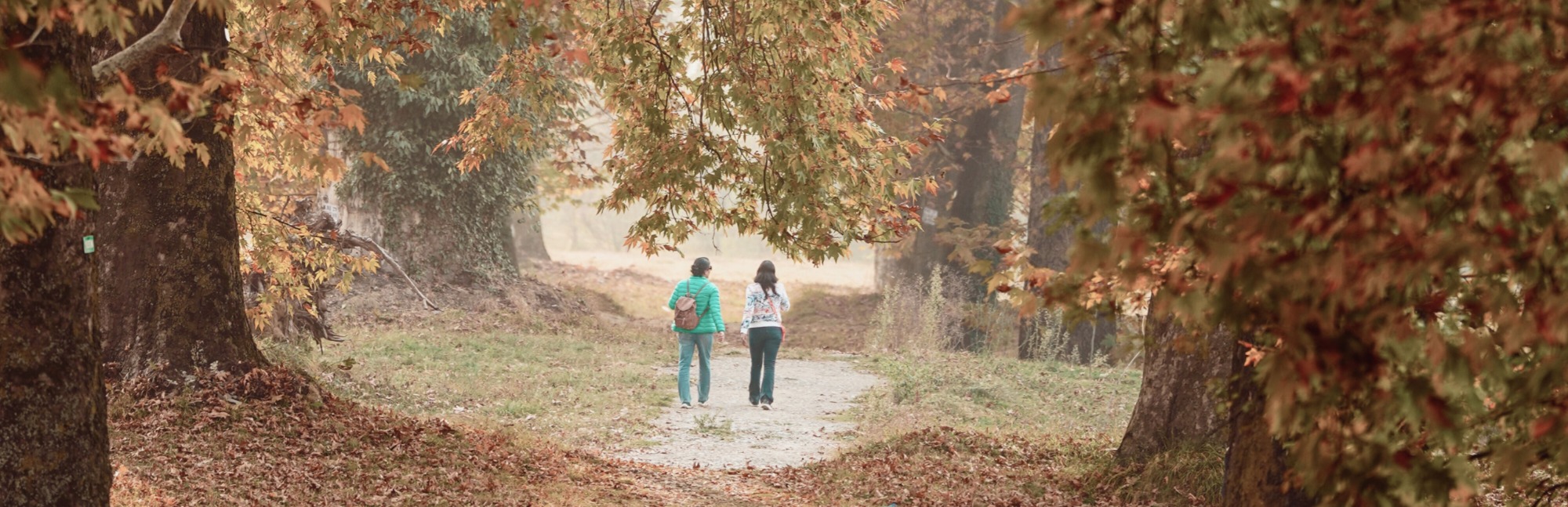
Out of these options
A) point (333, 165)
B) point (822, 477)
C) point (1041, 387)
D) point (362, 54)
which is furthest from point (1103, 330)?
point (333, 165)

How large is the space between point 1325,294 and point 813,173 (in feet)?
20.2

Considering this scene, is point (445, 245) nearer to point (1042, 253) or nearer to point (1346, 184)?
point (1042, 253)

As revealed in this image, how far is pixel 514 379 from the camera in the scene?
49.2 ft

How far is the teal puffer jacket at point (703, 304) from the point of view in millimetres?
13070

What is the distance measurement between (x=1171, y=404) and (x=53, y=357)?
21.5 ft

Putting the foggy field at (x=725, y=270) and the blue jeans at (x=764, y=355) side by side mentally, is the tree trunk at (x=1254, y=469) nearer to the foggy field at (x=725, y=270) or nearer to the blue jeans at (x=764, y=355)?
the blue jeans at (x=764, y=355)

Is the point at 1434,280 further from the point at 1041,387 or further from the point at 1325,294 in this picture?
the point at 1041,387

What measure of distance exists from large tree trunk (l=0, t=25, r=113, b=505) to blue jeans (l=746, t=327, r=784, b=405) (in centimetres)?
870

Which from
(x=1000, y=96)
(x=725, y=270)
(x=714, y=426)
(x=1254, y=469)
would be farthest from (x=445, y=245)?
(x=725, y=270)

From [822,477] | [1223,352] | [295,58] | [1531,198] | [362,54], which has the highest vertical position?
[295,58]

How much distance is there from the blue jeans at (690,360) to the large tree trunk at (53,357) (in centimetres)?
841

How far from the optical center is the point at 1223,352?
26.8 ft

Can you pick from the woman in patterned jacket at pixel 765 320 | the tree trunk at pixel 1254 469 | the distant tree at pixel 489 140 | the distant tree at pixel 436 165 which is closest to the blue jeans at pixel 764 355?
the woman in patterned jacket at pixel 765 320

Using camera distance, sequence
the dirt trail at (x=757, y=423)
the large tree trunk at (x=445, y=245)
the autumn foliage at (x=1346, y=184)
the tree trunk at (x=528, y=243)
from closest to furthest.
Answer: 1. the autumn foliage at (x=1346, y=184)
2. the dirt trail at (x=757, y=423)
3. the large tree trunk at (x=445, y=245)
4. the tree trunk at (x=528, y=243)
